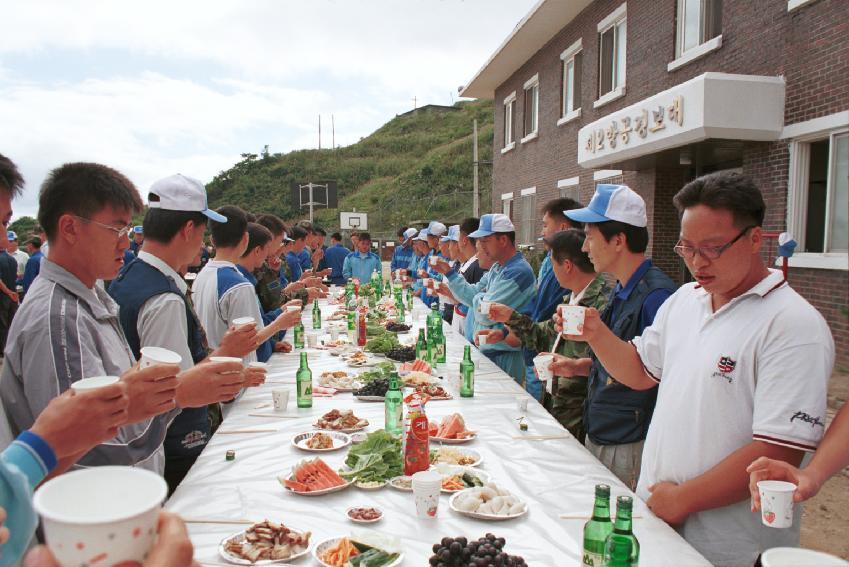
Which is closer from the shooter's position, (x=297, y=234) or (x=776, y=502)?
(x=776, y=502)

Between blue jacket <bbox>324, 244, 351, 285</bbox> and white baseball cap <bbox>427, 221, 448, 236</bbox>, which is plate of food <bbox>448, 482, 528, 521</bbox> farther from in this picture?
blue jacket <bbox>324, 244, 351, 285</bbox>

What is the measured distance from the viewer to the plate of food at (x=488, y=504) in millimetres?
2156

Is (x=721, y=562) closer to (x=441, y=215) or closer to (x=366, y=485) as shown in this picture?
(x=366, y=485)

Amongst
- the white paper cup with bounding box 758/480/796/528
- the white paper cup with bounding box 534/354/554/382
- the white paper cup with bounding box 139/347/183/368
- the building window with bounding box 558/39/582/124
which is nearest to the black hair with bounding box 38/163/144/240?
the white paper cup with bounding box 139/347/183/368

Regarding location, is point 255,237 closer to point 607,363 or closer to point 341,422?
point 341,422

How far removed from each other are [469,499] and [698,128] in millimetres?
8256

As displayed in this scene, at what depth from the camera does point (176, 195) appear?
2.99m

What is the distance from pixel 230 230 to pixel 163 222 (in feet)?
4.32

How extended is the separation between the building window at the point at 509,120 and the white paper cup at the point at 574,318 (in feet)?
58.8

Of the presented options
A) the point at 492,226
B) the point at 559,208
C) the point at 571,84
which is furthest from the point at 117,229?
the point at 571,84

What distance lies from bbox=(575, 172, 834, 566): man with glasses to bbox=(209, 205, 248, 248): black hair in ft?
10.1

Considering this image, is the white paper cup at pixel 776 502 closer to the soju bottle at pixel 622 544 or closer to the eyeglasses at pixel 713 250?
the soju bottle at pixel 622 544

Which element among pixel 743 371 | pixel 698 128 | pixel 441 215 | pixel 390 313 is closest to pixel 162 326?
pixel 743 371

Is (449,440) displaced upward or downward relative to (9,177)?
downward
